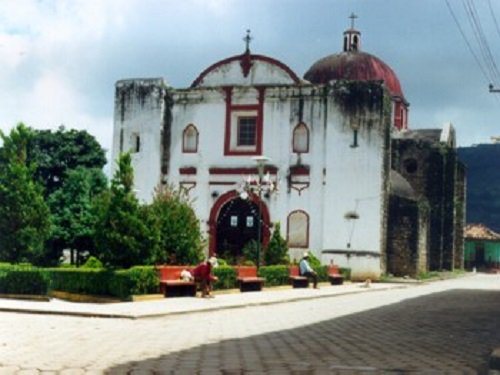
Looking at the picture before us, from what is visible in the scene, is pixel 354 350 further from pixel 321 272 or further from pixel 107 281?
pixel 321 272

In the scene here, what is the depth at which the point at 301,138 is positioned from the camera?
41406 millimetres

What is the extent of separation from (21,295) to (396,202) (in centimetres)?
2640

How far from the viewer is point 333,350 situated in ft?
36.0

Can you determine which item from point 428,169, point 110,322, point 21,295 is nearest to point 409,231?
point 428,169

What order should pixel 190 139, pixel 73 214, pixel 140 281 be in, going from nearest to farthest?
pixel 140 281 < pixel 73 214 < pixel 190 139

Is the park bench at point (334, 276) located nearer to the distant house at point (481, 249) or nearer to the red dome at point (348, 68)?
the red dome at point (348, 68)

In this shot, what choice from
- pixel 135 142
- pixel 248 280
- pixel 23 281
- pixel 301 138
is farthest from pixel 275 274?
pixel 135 142

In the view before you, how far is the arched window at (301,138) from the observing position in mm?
41250

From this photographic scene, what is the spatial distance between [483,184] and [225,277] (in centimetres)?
10478

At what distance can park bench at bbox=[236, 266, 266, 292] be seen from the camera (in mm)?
26688

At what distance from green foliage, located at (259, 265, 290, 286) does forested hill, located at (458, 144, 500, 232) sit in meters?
88.5

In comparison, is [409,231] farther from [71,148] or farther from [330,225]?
[71,148]

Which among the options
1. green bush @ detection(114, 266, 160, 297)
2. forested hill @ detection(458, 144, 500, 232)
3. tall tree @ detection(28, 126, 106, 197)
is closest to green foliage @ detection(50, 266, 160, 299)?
green bush @ detection(114, 266, 160, 297)

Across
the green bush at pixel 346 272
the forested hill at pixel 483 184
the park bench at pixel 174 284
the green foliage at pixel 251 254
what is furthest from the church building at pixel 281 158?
the forested hill at pixel 483 184
